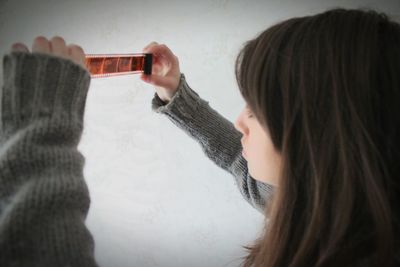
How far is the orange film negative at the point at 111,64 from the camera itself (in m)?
0.45

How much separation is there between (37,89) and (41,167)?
78mm

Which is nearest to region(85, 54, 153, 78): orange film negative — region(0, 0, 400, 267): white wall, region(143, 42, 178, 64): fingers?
region(143, 42, 178, 64): fingers

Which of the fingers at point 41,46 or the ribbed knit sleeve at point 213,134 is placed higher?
the fingers at point 41,46

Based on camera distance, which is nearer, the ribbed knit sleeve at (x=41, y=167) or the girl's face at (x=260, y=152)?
the ribbed knit sleeve at (x=41, y=167)

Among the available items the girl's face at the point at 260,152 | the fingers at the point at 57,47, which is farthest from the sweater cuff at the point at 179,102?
the fingers at the point at 57,47

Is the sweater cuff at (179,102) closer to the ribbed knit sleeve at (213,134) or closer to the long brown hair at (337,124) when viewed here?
the ribbed knit sleeve at (213,134)

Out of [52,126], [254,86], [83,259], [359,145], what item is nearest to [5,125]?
[52,126]

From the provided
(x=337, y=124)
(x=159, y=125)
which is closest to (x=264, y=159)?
(x=337, y=124)

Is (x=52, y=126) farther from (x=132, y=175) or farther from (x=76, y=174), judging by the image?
(x=132, y=175)

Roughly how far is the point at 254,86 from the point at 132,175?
1.91ft

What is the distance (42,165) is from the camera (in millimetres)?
285

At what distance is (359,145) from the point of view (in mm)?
372

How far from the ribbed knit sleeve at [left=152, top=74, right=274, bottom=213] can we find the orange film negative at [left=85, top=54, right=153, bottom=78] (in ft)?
0.35

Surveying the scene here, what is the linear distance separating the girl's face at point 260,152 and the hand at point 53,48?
249 millimetres
